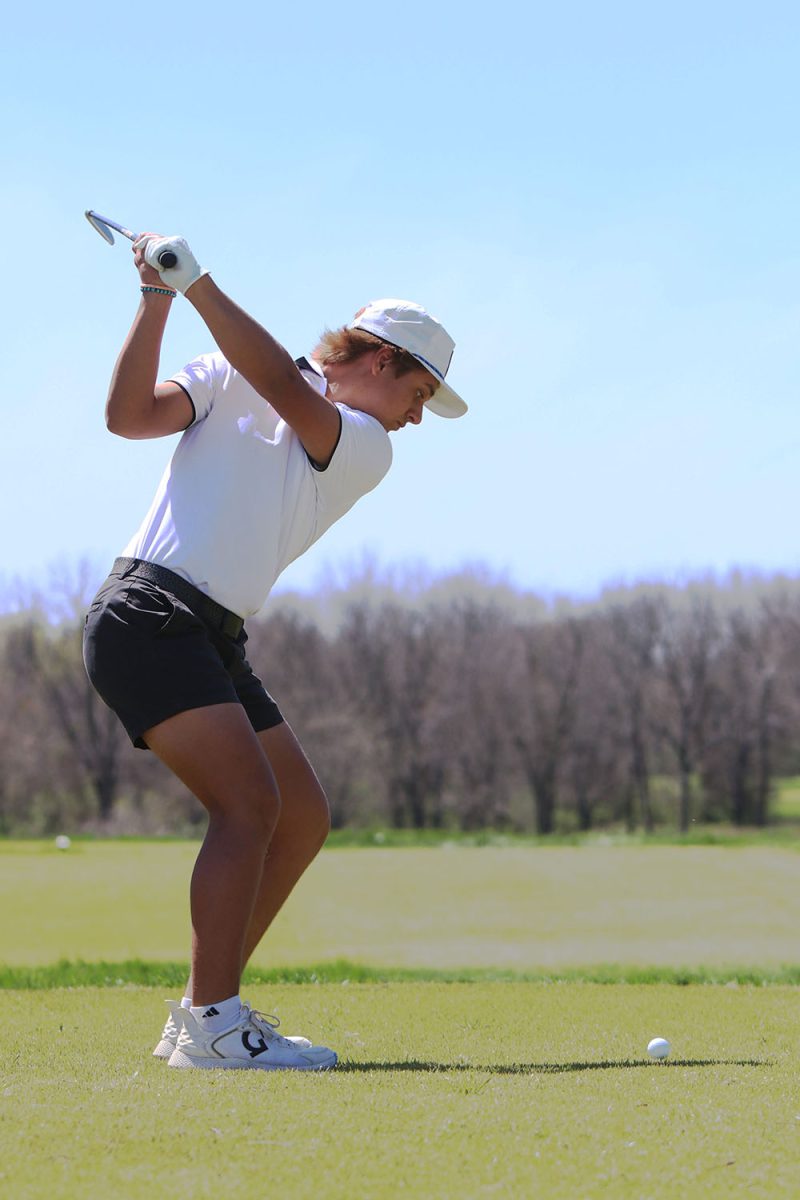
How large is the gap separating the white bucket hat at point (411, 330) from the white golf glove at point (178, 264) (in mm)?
531

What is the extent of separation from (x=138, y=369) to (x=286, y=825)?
4.26 feet

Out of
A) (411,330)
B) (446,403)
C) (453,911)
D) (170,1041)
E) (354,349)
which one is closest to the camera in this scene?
(170,1041)

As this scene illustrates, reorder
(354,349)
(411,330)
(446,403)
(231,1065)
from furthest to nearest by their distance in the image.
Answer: (446,403) → (354,349) → (411,330) → (231,1065)

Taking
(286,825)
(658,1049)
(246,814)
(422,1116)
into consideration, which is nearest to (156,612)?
(246,814)

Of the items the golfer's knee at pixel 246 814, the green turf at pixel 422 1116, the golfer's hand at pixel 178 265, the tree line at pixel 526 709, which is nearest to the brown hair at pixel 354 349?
the golfer's hand at pixel 178 265

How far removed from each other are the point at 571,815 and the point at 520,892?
35565mm

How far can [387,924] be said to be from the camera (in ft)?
28.7

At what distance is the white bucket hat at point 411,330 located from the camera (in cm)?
378

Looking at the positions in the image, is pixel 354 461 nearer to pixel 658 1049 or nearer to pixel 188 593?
pixel 188 593

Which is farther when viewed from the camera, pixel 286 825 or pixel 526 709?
pixel 526 709

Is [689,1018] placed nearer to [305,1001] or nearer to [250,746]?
[305,1001]

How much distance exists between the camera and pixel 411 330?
378cm

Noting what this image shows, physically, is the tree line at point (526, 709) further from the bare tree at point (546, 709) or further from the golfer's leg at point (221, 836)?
the golfer's leg at point (221, 836)

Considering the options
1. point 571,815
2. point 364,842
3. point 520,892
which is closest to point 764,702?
point 571,815
